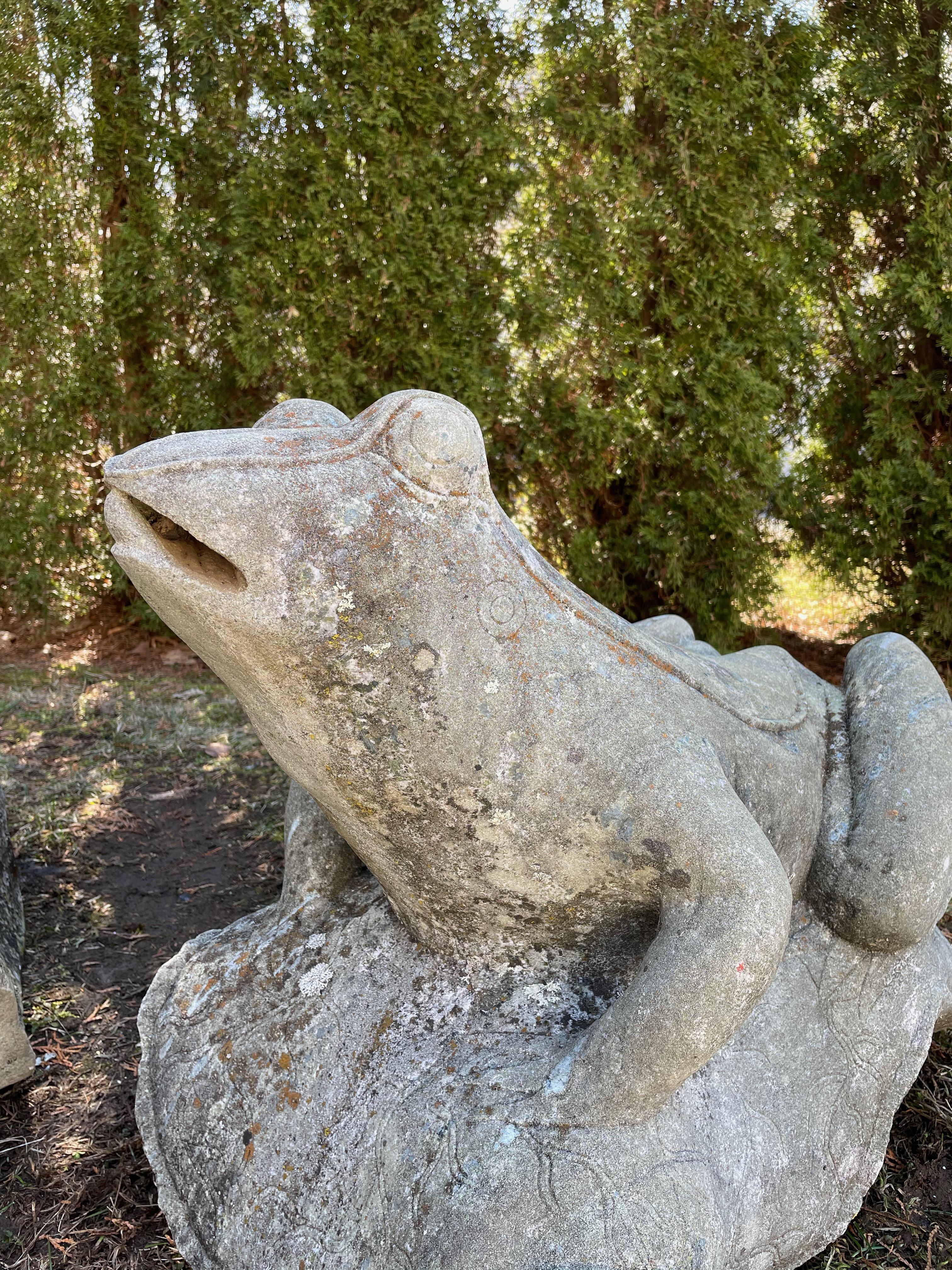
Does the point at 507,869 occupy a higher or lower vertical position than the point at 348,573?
lower

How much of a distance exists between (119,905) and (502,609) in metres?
2.22

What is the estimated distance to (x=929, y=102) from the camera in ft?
15.6

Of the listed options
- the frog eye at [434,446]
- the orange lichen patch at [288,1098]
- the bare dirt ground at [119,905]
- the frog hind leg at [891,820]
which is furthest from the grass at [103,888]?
the frog eye at [434,446]

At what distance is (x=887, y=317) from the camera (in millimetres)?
5039

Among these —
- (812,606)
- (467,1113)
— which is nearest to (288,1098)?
(467,1113)

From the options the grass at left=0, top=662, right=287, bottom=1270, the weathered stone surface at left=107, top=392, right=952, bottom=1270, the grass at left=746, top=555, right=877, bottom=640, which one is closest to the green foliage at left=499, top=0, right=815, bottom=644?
the grass at left=746, top=555, right=877, bottom=640

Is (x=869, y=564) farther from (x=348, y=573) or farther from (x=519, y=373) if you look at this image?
(x=348, y=573)

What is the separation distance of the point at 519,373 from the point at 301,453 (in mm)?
3647

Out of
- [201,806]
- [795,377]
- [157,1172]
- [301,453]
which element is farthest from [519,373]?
[157,1172]

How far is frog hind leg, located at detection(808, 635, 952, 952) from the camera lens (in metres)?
2.13

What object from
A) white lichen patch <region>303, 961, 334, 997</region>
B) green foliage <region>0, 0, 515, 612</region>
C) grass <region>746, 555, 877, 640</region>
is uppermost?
green foliage <region>0, 0, 515, 612</region>

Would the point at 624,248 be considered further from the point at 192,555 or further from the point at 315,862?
the point at 192,555

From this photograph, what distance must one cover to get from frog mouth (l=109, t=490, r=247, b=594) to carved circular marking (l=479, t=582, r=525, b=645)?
1.31ft

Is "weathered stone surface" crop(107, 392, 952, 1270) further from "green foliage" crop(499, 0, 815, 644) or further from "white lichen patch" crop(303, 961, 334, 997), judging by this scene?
"green foliage" crop(499, 0, 815, 644)
